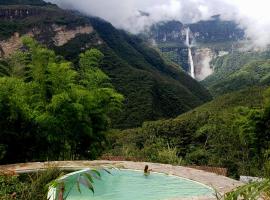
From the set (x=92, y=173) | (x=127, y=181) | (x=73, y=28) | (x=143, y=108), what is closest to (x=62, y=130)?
(x=127, y=181)

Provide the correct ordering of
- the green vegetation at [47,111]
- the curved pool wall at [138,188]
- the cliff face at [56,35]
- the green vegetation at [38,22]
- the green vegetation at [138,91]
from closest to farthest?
the curved pool wall at [138,188] < the green vegetation at [47,111] < the green vegetation at [138,91] < the cliff face at [56,35] < the green vegetation at [38,22]

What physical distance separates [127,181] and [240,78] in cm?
14284

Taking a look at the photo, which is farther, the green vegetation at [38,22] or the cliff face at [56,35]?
the green vegetation at [38,22]

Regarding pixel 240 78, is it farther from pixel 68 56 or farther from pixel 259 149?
pixel 259 149

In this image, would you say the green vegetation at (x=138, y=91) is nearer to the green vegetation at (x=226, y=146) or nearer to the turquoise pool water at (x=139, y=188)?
the green vegetation at (x=226, y=146)

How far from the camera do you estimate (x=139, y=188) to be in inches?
347

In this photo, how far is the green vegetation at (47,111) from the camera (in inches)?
423

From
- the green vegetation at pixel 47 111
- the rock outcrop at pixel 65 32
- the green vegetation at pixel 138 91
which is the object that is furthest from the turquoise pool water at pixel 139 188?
the rock outcrop at pixel 65 32

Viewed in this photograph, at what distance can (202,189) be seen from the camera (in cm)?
880

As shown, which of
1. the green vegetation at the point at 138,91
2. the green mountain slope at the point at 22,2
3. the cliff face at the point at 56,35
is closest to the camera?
the green vegetation at the point at 138,91

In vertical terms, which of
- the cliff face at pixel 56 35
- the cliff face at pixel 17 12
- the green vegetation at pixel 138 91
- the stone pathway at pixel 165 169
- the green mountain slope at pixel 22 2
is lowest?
the stone pathway at pixel 165 169

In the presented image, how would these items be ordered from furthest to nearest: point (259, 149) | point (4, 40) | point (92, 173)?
point (4, 40) < point (259, 149) < point (92, 173)

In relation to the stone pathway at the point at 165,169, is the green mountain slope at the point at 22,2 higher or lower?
higher

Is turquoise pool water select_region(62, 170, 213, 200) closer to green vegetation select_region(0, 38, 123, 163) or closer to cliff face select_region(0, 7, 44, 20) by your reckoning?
green vegetation select_region(0, 38, 123, 163)
